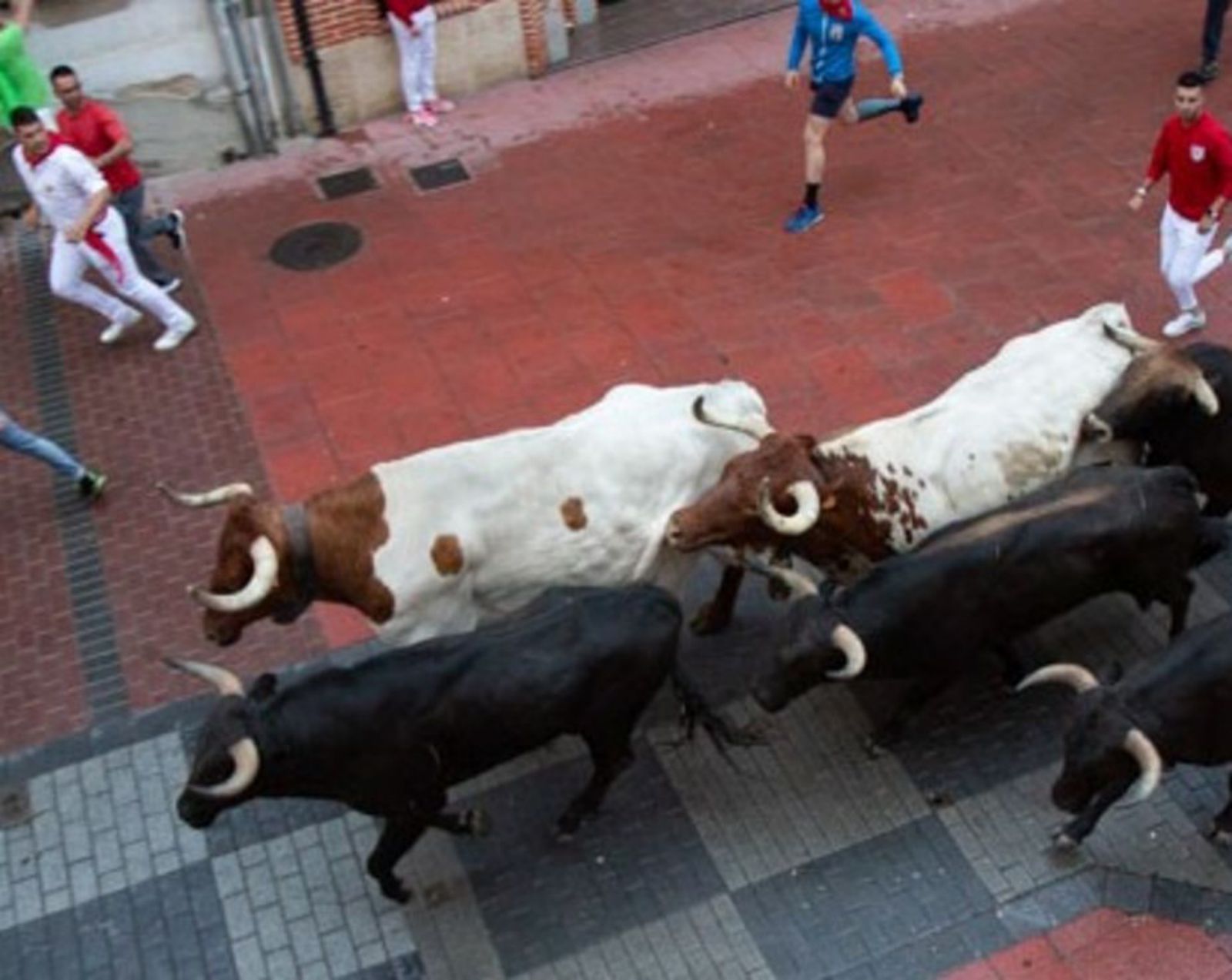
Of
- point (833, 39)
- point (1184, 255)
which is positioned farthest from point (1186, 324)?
point (833, 39)

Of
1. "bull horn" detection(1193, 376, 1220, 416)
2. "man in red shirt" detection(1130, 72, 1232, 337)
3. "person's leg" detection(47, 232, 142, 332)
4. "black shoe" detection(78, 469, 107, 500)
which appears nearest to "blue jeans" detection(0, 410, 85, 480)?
"black shoe" detection(78, 469, 107, 500)

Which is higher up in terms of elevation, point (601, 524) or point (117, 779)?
point (601, 524)

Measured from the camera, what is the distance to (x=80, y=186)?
10266 mm

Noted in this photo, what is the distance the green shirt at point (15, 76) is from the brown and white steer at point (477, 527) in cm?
593

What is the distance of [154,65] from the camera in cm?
1274

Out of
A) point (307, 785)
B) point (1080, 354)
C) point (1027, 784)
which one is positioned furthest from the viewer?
point (1080, 354)

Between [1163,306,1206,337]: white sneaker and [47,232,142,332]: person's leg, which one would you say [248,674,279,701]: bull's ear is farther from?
[1163,306,1206,337]: white sneaker

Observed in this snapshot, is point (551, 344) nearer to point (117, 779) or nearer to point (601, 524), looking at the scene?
point (601, 524)

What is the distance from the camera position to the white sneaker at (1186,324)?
1026cm

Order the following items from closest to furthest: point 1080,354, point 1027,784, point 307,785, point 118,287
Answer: point 307,785, point 1027,784, point 1080,354, point 118,287

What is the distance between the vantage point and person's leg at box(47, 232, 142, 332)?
10.7 m

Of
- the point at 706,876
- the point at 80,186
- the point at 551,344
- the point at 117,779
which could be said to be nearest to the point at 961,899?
the point at 706,876

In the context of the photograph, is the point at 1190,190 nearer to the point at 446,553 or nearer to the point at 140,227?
the point at 446,553

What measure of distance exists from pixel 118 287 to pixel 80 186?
0.91 metres
